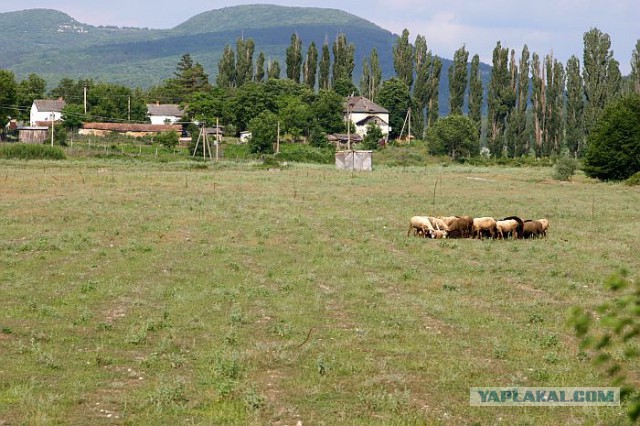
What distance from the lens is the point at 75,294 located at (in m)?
17.9

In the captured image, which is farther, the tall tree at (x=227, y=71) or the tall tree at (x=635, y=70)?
the tall tree at (x=227, y=71)

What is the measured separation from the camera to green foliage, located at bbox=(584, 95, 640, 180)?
6056 centimetres

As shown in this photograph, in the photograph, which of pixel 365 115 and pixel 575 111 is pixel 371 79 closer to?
pixel 365 115

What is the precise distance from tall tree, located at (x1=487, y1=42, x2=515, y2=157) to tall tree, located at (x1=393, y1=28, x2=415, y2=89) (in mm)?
14434

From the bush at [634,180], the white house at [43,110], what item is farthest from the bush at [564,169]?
the white house at [43,110]

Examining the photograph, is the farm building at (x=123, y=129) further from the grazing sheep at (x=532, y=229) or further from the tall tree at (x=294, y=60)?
the grazing sheep at (x=532, y=229)

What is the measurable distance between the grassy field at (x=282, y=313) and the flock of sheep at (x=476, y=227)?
109cm

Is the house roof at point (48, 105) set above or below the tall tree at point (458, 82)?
below

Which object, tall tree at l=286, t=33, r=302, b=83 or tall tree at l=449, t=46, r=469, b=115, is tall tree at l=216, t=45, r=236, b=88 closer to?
tall tree at l=286, t=33, r=302, b=83

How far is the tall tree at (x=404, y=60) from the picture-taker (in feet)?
379

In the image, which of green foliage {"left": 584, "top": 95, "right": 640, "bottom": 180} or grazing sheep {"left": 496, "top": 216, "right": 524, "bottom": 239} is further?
green foliage {"left": 584, "top": 95, "right": 640, "bottom": 180}

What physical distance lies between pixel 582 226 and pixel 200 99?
84.7 metres

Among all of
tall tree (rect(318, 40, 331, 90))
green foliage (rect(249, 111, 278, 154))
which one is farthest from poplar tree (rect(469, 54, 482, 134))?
green foliage (rect(249, 111, 278, 154))

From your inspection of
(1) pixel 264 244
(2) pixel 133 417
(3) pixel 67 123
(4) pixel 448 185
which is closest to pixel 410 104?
(3) pixel 67 123
